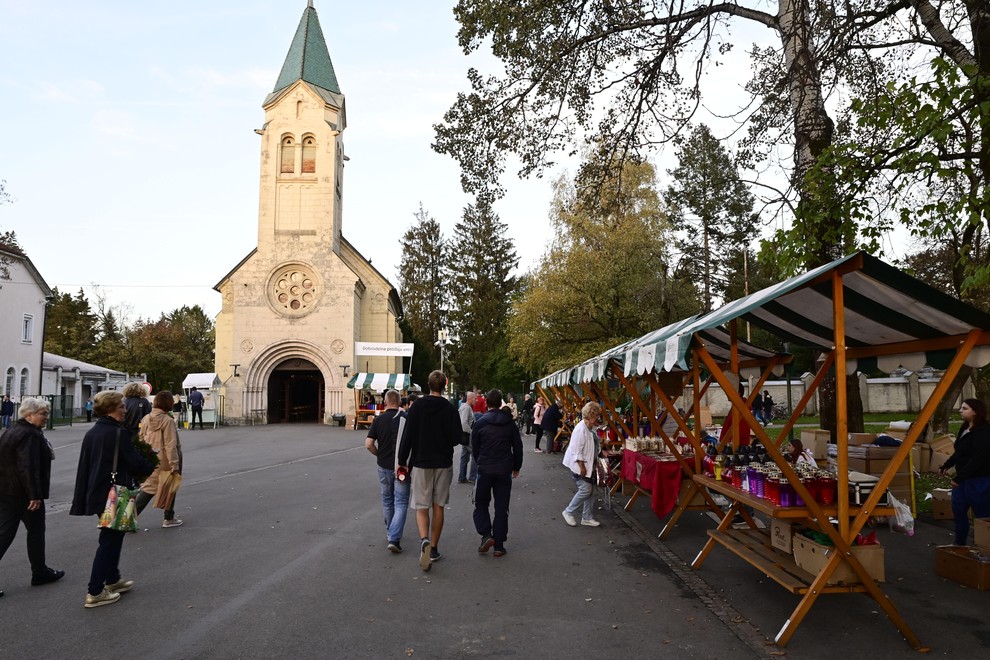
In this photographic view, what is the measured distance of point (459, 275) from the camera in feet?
192

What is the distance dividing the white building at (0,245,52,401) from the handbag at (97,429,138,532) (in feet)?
124

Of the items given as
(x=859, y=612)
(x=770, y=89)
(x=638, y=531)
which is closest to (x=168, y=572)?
(x=638, y=531)

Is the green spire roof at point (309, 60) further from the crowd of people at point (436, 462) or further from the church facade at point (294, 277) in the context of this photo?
the crowd of people at point (436, 462)

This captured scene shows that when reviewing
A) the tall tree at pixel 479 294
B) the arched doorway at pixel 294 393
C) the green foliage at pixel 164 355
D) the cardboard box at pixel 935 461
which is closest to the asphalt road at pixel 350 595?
the cardboard box at pixel 935 461

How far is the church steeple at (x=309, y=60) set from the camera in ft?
126

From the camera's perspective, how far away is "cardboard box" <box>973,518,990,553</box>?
636 cm

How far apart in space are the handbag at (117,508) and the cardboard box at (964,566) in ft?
24.0

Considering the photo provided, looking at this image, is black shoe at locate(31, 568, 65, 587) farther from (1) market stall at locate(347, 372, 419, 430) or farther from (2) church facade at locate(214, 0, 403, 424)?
(2) church facade at locate(214, 0, 403, 424)

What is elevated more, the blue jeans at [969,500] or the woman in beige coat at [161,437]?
the woman in beige coat at [161,437]

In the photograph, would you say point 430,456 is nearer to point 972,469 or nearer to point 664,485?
point 664,485

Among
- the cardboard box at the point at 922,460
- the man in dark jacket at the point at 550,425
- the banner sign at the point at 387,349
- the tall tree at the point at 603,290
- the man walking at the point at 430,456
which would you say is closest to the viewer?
the man walking at the point at 430,456

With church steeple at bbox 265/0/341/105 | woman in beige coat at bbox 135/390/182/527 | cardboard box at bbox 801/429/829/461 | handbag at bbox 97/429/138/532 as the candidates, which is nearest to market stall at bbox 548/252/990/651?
handbag at bbox 97/429/138/532

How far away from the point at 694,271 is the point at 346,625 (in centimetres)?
3770

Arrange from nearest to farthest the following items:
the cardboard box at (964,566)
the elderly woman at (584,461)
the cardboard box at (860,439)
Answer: the cardboard box at (964,566) → the elderly woman at (584,461) → the cardboard box at (860,439)
